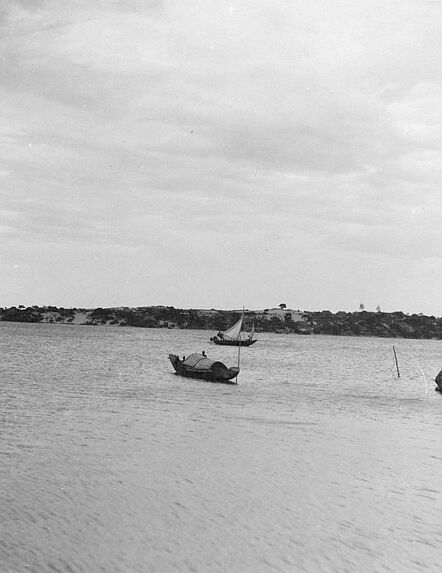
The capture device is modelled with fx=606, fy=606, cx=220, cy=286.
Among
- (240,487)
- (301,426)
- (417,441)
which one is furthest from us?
(301,426)

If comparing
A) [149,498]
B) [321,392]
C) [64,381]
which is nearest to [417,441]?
[149,498]

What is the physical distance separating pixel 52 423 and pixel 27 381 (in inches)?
874

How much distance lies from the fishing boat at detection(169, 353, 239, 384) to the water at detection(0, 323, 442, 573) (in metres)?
17.9

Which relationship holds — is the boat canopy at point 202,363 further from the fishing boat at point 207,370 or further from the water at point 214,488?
the water at point 214,488

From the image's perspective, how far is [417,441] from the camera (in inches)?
1091

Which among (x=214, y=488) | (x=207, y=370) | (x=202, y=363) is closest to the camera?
(x=214, y=488)

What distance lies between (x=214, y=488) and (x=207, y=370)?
130ft

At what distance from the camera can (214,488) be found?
Result: 18.6 meters

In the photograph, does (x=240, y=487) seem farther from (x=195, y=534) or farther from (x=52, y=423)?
(x=52, y=423)

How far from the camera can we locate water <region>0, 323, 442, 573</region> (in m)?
13.3

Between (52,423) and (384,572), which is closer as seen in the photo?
(384,572)

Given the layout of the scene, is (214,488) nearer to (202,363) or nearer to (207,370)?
(207,370)

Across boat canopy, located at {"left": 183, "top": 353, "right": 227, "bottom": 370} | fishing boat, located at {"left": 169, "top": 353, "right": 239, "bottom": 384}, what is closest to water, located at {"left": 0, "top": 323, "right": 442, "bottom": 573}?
fishing boat, located at {"left": 169, "top": 353, "right": 239, "bottom": 384}

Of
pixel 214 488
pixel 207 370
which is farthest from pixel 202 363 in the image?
pixel 214 488
